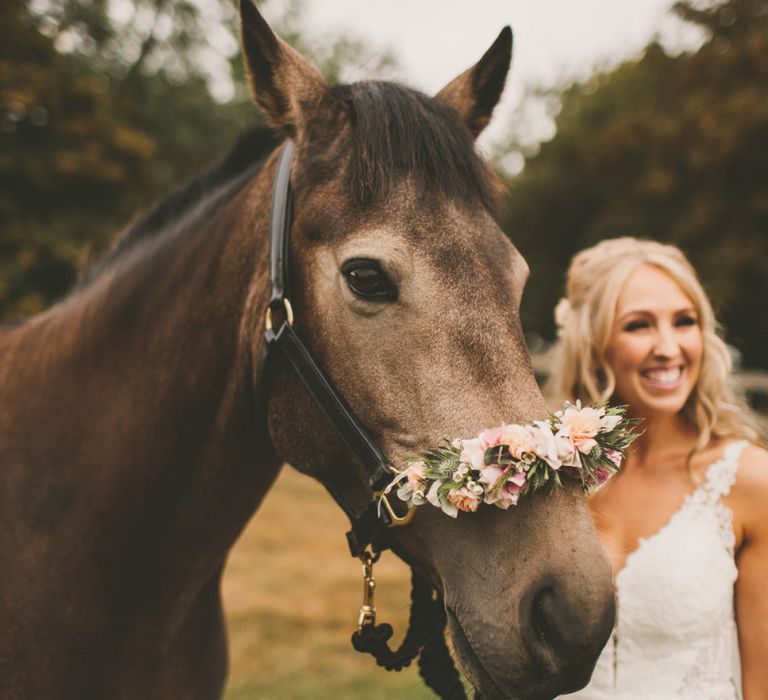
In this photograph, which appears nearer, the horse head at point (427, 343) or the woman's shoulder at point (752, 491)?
the horse head at point (427, 343)

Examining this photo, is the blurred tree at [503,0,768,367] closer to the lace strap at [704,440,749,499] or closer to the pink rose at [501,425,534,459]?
the lace strap at [704,440,749,499]

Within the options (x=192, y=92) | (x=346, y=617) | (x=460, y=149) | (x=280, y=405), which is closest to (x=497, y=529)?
(x=280, y=405)

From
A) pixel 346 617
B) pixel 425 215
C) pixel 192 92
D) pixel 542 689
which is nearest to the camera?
pixel 542 689

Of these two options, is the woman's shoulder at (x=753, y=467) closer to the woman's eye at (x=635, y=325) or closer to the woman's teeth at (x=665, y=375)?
the woman's teeth at (x=665, y=375)

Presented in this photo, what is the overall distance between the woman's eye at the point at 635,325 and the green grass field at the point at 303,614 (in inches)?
114

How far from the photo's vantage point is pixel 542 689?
1.60 m

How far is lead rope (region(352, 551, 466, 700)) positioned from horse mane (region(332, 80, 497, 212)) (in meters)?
1.16

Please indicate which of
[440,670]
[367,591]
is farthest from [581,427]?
[440,670]

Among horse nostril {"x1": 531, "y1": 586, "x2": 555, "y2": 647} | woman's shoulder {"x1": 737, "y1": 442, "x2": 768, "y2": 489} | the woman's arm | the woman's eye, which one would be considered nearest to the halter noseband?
horse nostril {"x1": 531, "y1": 586, "x2": 555, "y2": 647}

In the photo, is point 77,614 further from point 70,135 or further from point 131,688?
point 70,135

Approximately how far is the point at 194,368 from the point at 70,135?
15684 mm

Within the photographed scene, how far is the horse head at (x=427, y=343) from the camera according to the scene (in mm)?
1614

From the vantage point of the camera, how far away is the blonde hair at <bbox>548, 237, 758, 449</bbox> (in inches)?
114

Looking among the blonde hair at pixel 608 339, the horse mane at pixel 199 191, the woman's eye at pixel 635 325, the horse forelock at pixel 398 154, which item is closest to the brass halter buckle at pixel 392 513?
the horse forelock at pixel 398 154
